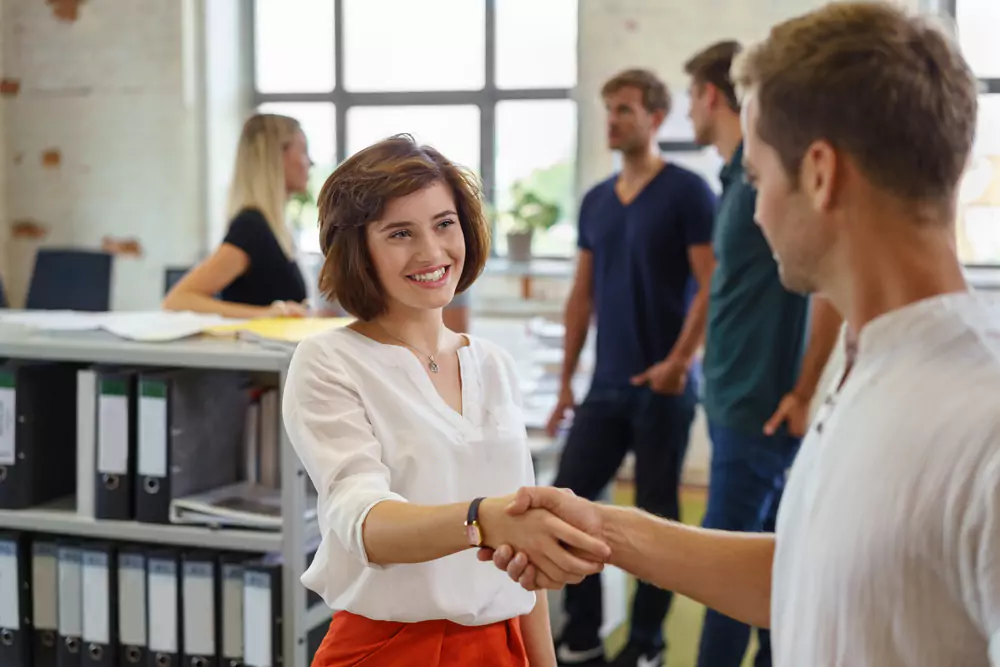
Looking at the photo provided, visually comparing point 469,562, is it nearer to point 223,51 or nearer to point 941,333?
point 941,333

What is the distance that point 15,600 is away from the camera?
2.20 metres

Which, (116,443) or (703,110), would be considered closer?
(116,443)

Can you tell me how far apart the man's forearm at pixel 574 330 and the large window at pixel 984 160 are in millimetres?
2309

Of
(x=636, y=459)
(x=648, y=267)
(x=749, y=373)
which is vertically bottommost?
(x=636, y=459)

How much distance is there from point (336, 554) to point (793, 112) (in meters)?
0.80

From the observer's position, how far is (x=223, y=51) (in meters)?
5.60

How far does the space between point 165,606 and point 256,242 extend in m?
1.08

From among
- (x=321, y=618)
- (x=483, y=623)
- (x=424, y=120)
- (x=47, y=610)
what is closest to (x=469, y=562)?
(x=483, y=623)

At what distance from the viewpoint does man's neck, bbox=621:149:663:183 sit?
307 cm

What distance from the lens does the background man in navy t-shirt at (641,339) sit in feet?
9.73

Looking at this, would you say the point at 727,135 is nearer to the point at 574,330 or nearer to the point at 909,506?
the point at 574,330

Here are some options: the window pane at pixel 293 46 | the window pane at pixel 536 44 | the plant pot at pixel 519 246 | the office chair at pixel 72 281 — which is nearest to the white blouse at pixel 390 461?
the office chair at pixel 72 281

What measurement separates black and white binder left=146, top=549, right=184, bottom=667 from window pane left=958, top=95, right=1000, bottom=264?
3882mm

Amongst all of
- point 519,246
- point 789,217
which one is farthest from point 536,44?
point 789,217
